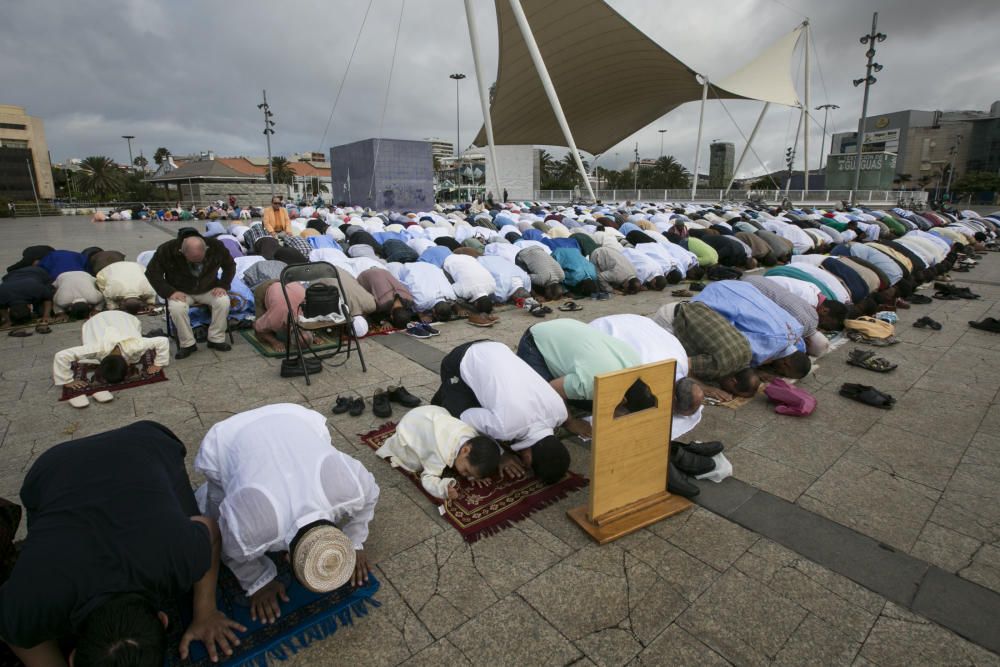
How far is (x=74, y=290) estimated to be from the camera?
661cm

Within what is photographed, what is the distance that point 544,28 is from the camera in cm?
2642

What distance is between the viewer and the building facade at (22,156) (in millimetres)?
51062

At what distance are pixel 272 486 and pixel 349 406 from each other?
209 centimetres

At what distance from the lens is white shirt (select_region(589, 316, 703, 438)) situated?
371 cm

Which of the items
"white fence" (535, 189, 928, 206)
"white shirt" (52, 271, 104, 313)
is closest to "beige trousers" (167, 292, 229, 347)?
"white shirt" (52, 271, 104, 313)

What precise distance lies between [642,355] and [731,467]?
3.22 ft

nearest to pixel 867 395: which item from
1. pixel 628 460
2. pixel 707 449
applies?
pixel 707 449

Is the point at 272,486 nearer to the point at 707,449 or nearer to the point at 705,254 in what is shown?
the point at 707,449

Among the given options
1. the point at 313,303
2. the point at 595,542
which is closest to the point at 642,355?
the point at 595,542

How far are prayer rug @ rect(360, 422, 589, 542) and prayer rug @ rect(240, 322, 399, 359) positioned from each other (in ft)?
9.28

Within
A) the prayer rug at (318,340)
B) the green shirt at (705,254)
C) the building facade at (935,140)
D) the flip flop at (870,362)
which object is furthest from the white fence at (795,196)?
the building facade at (935,140)

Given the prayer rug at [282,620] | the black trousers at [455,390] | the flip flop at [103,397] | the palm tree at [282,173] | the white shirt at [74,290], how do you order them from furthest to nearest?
the palm tree at [282,173], the white shirt at [74,290], the flip flop at [103,397], the black trousers at [455,390], the prayer rug at [282,620]

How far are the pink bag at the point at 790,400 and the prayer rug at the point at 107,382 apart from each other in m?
5.29

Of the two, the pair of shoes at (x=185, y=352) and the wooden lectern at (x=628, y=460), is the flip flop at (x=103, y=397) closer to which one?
the pair of shoes at (x=185, y=352)
